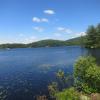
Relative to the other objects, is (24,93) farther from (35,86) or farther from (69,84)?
(69,84)

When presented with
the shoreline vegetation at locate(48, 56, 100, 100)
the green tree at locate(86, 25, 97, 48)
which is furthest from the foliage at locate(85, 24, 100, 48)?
the shoreline vegetation at locate(48, 56, 100, 100)

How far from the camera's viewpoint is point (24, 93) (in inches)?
1576

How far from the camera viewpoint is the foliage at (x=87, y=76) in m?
32.6

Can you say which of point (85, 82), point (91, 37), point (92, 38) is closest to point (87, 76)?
point (85, 82)

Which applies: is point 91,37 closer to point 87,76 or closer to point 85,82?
point 85,82

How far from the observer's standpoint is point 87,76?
33.4 metres

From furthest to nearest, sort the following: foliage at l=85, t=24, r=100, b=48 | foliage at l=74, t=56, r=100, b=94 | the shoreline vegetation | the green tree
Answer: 1. the green tree
2. foliage at l=85, t=24, r=100, b=48
3. foliage at l=74, t=56, r=100, b=94
4. the shoreline vegetation

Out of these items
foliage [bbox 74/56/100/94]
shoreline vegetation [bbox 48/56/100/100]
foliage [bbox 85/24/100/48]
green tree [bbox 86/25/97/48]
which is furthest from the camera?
green tree [bbox 86/25/97/48]

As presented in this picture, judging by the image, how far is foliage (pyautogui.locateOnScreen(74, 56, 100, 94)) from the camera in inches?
1282

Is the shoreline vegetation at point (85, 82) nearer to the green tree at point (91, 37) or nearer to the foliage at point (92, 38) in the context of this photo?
the foliage at point (92, 38)

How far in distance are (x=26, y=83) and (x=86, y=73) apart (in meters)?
18.8

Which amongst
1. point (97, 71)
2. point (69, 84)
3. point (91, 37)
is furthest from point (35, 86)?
point (91, 37)

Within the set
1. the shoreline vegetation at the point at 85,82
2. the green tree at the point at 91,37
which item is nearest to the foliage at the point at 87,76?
the shoreline vegetation at the point at 85,82

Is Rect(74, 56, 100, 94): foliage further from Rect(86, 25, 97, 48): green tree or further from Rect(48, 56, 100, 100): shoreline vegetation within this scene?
Rect(86, 25, 97, 48): green tree
